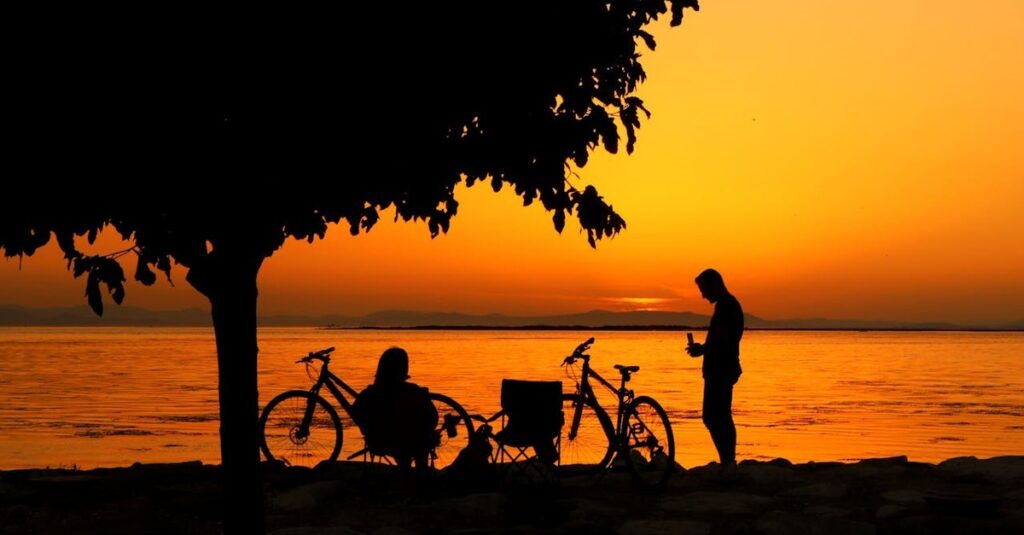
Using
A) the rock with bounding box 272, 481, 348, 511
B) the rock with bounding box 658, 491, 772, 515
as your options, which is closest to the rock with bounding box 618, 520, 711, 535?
the rock with bounding box 658, 491, 772, 515

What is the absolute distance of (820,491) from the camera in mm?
11188

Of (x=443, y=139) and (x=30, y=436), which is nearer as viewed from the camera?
(x=443, y=139)

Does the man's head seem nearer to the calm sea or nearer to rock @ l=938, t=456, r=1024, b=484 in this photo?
rock @ l=938, t=456, r=1024, b=484

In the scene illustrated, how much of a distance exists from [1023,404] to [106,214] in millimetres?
28048

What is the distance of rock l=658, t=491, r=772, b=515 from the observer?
1043 centimetres

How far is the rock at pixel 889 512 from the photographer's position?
9.91 m

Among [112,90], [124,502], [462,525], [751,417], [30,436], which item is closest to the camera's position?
[112,90]

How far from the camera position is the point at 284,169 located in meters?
6.90

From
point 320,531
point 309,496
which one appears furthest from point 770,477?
point 320,531

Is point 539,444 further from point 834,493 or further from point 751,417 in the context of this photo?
point 751,417

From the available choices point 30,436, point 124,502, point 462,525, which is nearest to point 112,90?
point 462,525

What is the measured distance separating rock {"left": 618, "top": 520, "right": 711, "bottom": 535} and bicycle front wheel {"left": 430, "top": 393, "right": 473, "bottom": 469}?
2.56 meters

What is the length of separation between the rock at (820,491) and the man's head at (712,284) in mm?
2439

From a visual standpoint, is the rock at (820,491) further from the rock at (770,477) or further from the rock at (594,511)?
the rock at (594,511)
